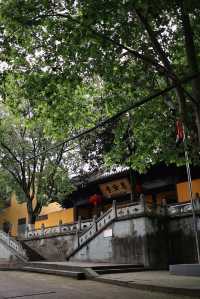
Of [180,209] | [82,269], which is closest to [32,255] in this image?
[82,269]

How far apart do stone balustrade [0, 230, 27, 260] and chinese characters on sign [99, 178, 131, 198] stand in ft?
23.3

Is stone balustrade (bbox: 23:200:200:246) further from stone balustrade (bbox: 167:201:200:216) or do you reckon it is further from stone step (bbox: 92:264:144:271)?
stone step (bbox: 92:264:144:271)

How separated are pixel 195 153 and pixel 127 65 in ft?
14.3

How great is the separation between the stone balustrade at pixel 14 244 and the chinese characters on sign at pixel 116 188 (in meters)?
7.09

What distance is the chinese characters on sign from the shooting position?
23734 millimetres

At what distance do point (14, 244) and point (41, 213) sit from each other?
10844 millimetres

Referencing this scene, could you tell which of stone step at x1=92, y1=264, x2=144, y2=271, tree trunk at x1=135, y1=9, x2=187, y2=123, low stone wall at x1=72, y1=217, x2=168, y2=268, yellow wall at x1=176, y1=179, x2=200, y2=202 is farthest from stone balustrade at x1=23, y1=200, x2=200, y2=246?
tree trunk at x1=135, y1=9, x2=187, y2=123

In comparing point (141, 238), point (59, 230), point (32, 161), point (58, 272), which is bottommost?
point (58, 272)

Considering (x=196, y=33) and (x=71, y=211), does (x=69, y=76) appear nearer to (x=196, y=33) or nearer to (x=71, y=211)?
(x=196, y=33)

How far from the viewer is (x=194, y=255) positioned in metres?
16.3

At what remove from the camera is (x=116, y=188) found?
24328mm

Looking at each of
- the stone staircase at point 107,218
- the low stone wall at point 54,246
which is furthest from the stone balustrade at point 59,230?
the stone staircase at point 107,218

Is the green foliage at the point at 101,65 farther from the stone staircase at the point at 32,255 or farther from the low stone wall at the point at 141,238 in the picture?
the stone staircase at the point at 32,255

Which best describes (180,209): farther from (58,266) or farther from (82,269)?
(58,266)
